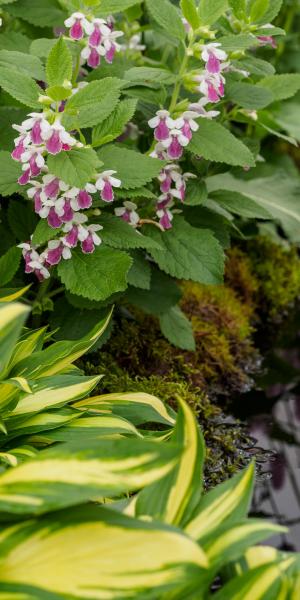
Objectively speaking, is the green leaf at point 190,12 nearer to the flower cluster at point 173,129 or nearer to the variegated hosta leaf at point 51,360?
the flower cluster at point 173,129

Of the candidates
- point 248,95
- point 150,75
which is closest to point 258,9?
point 248,95

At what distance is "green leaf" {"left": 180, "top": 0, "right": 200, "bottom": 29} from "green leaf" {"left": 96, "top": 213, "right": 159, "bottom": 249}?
462mm

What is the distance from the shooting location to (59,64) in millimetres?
1675

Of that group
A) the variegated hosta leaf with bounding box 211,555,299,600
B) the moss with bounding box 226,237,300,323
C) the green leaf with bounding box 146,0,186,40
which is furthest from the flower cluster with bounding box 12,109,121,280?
the moss with bounding box 226,237,300,323

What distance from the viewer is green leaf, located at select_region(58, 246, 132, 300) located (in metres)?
1.77

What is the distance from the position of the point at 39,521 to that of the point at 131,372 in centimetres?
108

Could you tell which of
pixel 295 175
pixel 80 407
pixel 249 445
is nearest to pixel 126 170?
pixel 80 407

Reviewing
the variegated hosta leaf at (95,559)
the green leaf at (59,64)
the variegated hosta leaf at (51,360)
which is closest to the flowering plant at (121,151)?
the green leaf at (59,64)

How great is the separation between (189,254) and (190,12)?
54 cm

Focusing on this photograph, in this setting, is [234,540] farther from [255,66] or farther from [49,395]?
[255,66]

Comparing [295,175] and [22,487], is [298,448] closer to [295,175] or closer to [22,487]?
[22,487]

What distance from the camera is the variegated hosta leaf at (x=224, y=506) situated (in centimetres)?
128

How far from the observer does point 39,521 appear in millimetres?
1164

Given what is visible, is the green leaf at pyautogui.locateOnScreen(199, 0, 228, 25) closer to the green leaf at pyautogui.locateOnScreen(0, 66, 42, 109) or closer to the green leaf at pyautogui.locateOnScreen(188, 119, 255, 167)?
the green leaf at pyautogui.locateOnScreen(188, 119, 255, 167)
